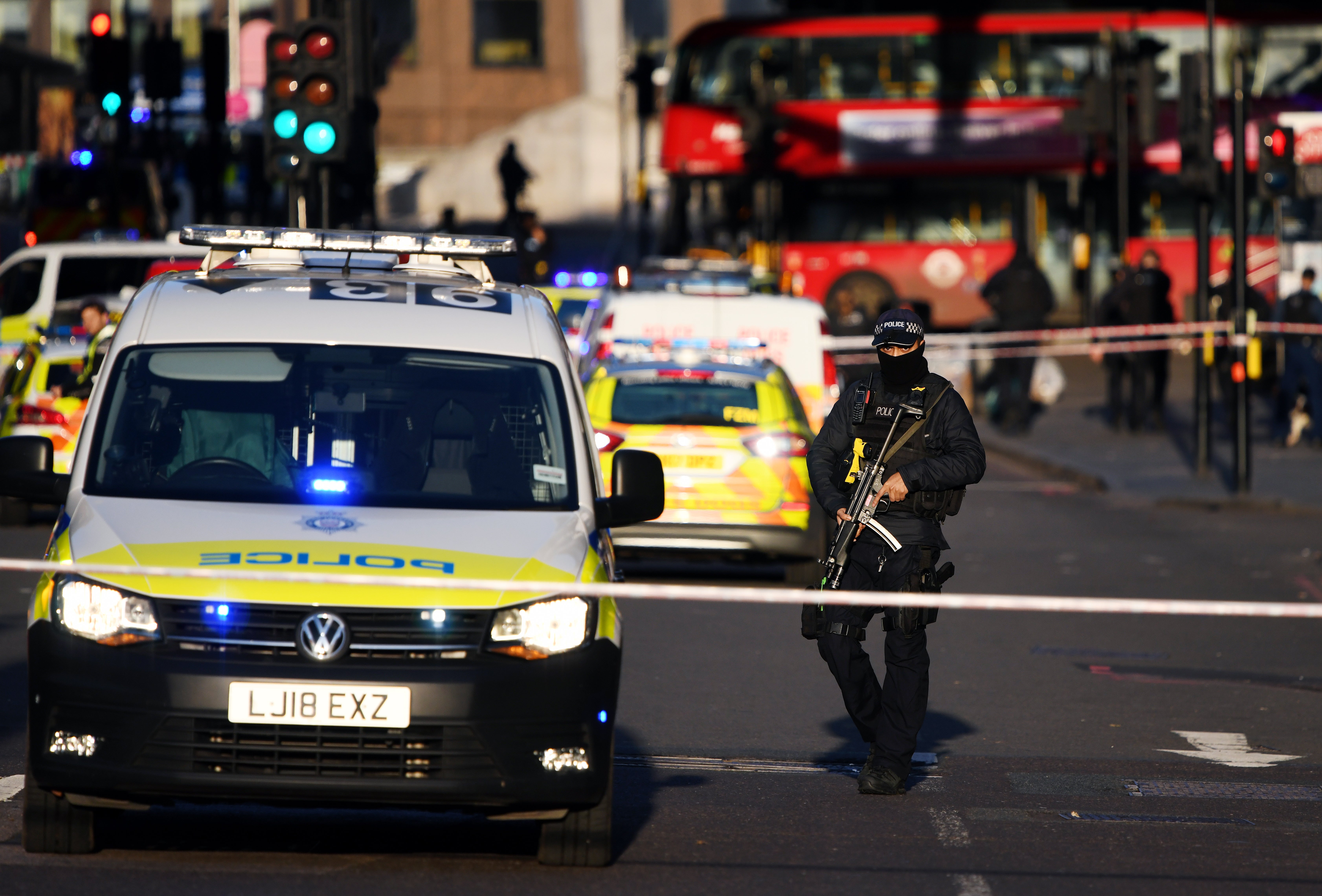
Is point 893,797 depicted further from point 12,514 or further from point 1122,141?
point 1122,141

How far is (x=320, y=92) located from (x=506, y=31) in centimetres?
5424

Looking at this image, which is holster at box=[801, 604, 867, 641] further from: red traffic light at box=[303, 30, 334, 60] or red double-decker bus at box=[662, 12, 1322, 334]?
red double-decker bus at box=[662, 12, 1322, 334]

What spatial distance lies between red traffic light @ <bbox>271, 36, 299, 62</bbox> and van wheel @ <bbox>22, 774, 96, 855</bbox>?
9.70 meters

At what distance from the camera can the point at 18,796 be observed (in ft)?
24.3

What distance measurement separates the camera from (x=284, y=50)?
15547 millimetres

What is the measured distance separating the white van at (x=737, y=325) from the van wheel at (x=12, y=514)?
4.69m

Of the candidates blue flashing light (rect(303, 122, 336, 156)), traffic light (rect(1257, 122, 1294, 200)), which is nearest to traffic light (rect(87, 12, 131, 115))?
blue flashing light (rect(303, 122, 336, 156))

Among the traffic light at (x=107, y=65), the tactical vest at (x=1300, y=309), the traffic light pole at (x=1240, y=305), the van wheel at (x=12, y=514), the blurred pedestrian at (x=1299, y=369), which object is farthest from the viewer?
the tactical vest at (x=1300, y=309)

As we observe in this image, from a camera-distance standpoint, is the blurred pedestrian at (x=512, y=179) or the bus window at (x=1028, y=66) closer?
the bus window at (x=1028, y=66)

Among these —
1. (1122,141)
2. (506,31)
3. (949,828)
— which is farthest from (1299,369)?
(506,31)

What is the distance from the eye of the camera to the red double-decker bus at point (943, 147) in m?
34.8

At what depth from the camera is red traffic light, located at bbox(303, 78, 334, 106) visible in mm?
15453

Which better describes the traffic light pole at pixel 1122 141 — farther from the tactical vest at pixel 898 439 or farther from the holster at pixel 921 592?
the holster at pixel 921 592

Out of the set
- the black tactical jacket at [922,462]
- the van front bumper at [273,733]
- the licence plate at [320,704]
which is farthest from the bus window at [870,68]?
the licence plate at [320,704]
